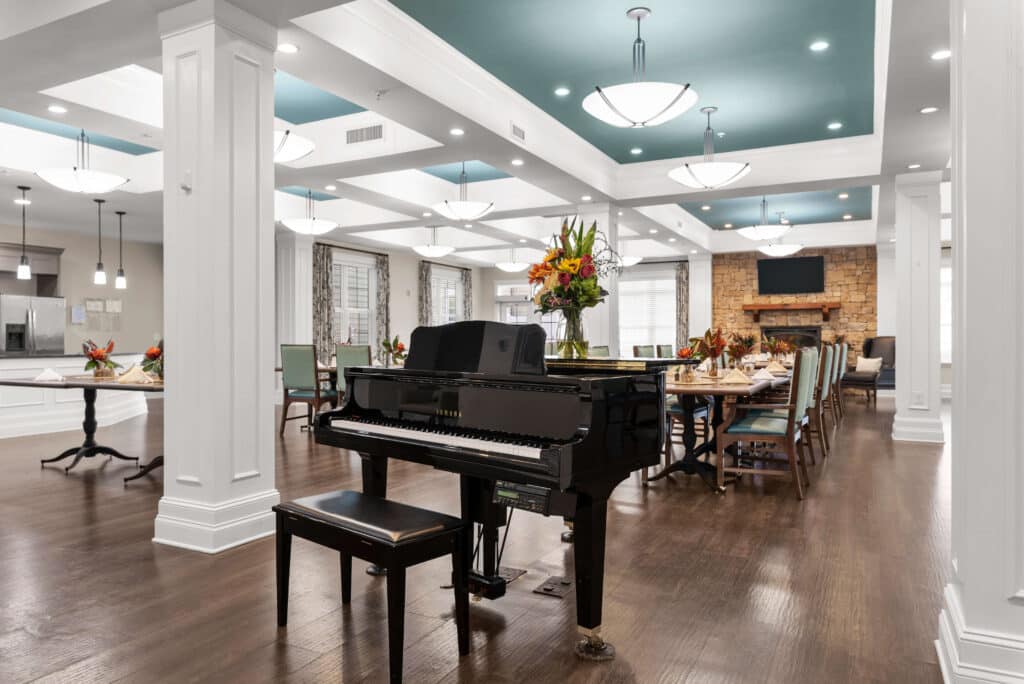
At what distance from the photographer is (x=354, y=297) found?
12.9 meters

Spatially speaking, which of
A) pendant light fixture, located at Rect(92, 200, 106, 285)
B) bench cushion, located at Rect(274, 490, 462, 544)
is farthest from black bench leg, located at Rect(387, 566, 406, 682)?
pendant light fixture, located at Rect(92, 200, 106, 285)

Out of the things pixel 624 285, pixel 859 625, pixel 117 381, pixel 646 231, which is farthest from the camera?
pixel 624 285

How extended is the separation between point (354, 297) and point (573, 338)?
10.6 m

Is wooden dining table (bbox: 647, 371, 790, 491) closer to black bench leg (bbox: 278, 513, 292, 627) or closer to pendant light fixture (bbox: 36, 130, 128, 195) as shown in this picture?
black bench leg (bbox: 278, 513, 292, 627)

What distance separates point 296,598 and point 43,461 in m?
3.94

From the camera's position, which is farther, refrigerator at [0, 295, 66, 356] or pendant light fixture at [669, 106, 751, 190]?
refrigerator at [0, 295, 66, 356]

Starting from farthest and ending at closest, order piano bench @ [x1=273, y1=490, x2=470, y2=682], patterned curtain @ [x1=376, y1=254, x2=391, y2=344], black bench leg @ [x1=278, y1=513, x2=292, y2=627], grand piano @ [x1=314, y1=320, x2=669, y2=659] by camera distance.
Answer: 1. patterned curtain @ [x1=376, y1=254, x2=391, y2=344]
2. black bench leg @ [x1=278, y1=513, x2=292, y2=627]
3. grand piano @ [x1=314, y1=320, x2=669, y2=659]
4. piano bench @ [x1=273, y1=490, x2=470, y2=682]

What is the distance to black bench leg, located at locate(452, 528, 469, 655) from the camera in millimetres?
2189

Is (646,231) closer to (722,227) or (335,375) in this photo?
(722,227)

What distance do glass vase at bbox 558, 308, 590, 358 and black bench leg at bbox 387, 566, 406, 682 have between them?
114cm

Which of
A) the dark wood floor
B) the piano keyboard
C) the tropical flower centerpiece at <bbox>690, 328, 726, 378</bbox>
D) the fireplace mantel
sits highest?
the fireplace mantel

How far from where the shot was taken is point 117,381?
5.23 m

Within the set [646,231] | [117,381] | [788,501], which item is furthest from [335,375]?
[646,231]

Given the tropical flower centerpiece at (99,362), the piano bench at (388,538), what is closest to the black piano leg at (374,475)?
the piano bench at (388,538)
